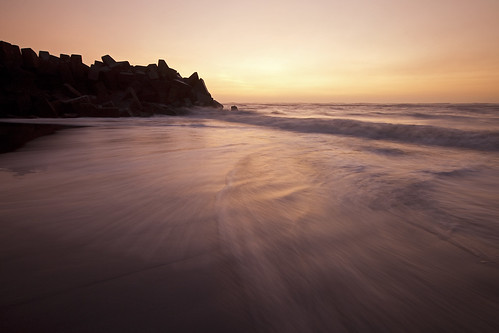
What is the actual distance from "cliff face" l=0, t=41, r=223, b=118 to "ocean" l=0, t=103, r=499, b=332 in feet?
36.8

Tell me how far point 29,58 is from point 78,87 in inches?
97.4

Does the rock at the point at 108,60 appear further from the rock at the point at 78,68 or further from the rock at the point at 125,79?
the rock at the point at 125,79

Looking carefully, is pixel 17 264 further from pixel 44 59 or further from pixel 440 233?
pixel 44 59

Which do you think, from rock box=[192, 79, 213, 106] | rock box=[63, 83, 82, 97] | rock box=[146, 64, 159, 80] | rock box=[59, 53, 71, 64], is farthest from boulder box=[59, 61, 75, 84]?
rock box=[192, 79, 213, 106]

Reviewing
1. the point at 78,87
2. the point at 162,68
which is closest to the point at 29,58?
the point at 78,87

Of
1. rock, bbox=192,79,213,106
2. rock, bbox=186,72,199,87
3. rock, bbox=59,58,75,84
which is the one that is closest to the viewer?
rock, bbox=59,58,75,84

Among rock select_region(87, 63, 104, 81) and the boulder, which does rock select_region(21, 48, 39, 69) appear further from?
rock select_region(87, 63, 104, 81)

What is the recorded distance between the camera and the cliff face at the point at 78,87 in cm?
1078

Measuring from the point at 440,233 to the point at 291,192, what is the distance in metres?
1.03

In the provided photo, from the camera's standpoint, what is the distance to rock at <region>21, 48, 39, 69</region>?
12961 millimetres

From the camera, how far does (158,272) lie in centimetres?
101

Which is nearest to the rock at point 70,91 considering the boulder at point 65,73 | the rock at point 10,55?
the boulder at point 65,73

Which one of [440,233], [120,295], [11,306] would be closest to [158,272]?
[120,295]

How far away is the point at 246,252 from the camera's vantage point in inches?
46.6
